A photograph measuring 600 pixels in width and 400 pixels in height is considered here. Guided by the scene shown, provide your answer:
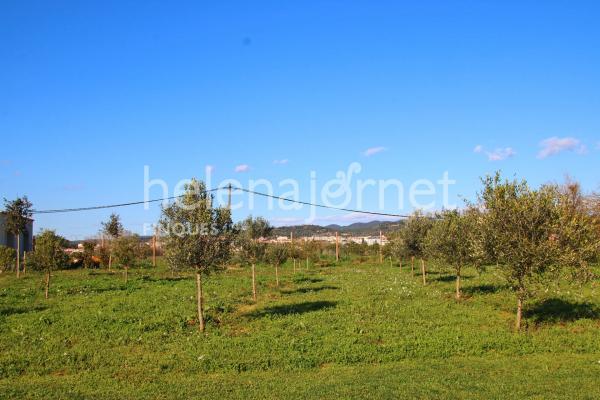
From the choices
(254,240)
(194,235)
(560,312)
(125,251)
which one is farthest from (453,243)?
(125,251)

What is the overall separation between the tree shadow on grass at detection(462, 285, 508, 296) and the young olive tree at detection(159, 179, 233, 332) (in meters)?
15.6

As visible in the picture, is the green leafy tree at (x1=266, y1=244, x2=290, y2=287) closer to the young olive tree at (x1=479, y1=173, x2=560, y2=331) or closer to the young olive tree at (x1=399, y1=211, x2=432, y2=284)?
the young olive tree at (x1=399, y1=211, x2=432, y2=284)

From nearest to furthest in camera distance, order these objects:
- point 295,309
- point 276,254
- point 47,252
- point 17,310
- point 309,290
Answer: point 295,309, point 17,310, point 47,252, point 309,290, point 276,254

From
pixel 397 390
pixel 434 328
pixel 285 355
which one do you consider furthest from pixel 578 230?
pixel 285 355

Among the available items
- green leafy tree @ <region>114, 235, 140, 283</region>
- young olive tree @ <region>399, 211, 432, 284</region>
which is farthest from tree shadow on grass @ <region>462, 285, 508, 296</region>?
green leafy tree @ <region>114, 235, 140, 283</region>

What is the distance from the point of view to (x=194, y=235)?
20594 mm

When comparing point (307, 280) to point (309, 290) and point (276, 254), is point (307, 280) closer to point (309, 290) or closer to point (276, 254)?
point (276, 254)

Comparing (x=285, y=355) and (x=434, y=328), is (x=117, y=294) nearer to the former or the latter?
(x=285, y=355)

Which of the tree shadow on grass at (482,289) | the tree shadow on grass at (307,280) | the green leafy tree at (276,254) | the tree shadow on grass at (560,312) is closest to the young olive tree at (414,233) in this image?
the tree shadow on grass at (482,289)

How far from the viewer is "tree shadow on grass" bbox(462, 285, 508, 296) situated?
28.8m

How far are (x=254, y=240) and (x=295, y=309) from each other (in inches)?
432

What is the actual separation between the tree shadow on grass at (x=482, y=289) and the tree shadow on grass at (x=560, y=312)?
4264 millimetres

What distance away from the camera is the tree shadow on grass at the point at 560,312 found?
21.5 meters

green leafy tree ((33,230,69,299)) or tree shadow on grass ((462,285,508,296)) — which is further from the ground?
green leafy tree ((33,230,69,299))
